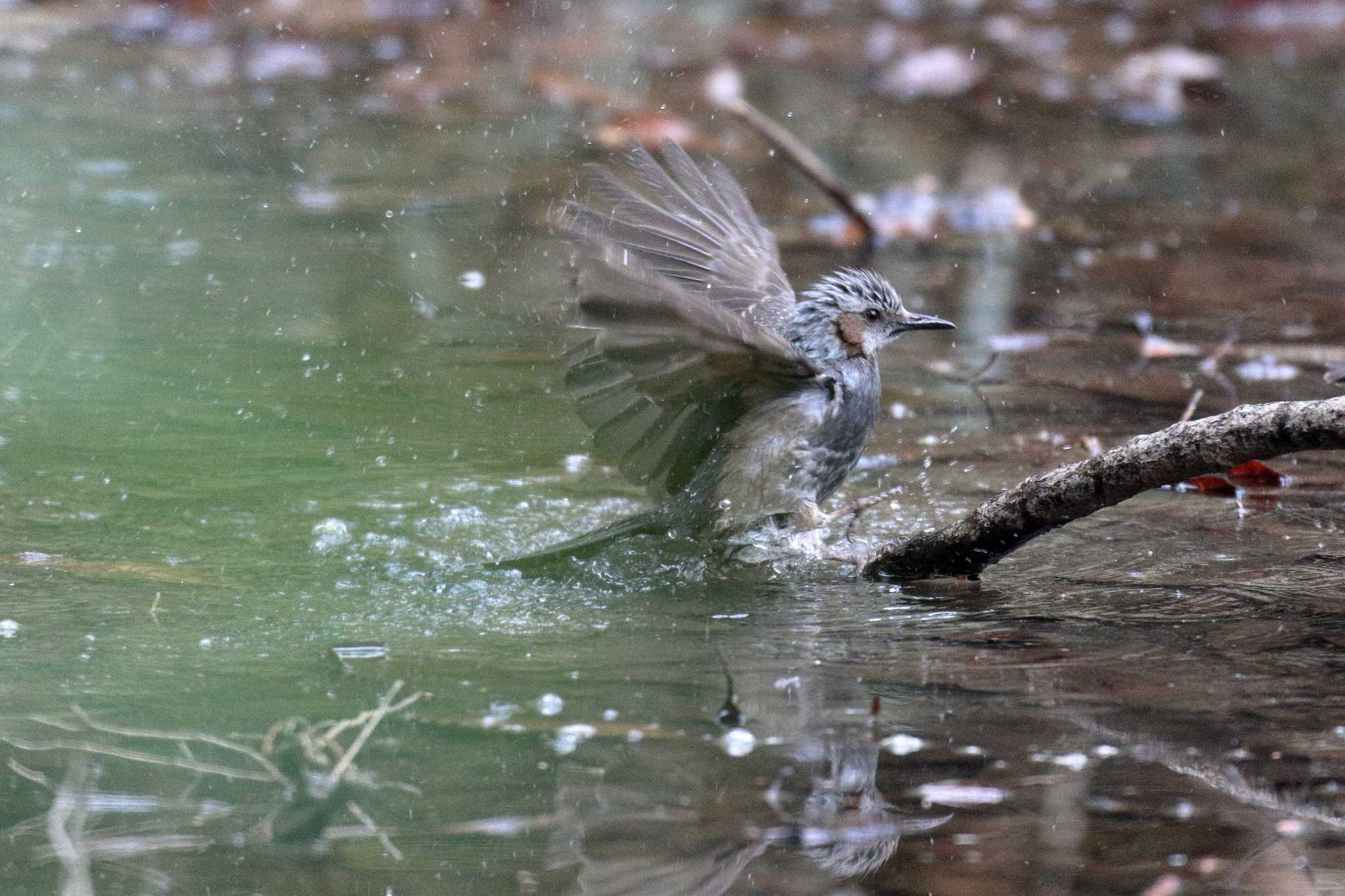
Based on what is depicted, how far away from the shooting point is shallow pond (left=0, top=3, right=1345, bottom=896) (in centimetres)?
280

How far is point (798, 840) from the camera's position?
2762mm

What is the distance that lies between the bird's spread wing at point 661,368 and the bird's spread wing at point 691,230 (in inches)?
27.9

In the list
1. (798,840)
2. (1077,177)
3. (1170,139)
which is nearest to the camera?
(798,840)

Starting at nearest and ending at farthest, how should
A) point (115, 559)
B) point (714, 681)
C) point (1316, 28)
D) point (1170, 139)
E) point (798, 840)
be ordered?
point (798, 840) < point (714, 681) < point (115, 559) < point (1170, 139) < point (1316, 28)

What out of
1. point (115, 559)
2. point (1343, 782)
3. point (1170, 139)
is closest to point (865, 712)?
point (1343, 782)

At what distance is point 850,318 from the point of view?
4.83m

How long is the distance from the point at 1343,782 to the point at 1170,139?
8.92 meters

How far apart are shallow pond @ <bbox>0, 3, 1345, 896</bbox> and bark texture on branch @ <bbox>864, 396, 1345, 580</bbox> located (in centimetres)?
12

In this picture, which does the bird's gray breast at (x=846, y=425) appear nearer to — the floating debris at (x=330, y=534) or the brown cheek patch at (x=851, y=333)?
the brown cheek patch at (x=851, y=333)

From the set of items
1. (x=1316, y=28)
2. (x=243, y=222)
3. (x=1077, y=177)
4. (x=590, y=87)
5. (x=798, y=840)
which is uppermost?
(x=1316, y=28)

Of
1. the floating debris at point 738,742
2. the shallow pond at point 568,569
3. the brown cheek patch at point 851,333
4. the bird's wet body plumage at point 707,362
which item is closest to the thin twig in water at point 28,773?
the shallow pond at point 568,569

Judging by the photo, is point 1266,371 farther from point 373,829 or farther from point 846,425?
point 373,829

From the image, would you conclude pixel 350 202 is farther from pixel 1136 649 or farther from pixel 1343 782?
pixel 1343 782

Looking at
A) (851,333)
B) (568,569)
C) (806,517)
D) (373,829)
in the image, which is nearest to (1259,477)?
(851,333)
